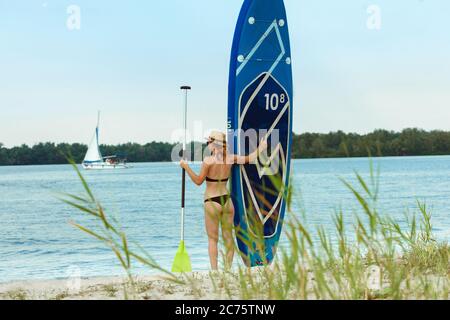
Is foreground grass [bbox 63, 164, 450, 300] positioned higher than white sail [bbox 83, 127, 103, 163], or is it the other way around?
white sail [bbox 83, 127, 103, 163]

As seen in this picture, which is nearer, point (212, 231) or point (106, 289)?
point (106, 289)

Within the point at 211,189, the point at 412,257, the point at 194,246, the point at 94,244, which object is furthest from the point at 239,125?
the point at 94,244

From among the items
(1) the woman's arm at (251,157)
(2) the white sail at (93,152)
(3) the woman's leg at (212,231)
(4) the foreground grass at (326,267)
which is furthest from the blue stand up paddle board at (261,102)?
(2) the white sail at (93,152)

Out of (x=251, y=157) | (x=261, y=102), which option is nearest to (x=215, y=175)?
(x=251, y=157)

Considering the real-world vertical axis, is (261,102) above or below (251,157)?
above

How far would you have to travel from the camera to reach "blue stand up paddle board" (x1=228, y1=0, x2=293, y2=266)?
6152mm

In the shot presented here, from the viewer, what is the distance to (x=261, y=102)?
632cm

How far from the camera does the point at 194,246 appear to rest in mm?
12445

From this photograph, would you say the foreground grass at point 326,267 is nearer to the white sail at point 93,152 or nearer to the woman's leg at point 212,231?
the woman's leg at point 212,231

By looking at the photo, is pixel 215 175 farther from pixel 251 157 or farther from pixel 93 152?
pixel 93 152

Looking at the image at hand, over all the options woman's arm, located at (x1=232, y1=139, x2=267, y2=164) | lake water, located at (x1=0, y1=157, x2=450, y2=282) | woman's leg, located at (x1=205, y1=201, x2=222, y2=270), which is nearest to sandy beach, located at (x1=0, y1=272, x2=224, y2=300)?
lake water, located at (x1=0, y1=157, x2=450, y2=282)

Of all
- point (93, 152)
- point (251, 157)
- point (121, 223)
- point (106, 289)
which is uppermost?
point (93, 152)

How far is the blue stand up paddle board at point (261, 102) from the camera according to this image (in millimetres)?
6152

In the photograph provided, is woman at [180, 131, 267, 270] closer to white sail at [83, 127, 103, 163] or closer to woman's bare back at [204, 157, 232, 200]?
woman's bare back at [204, 157, 232, 200]
